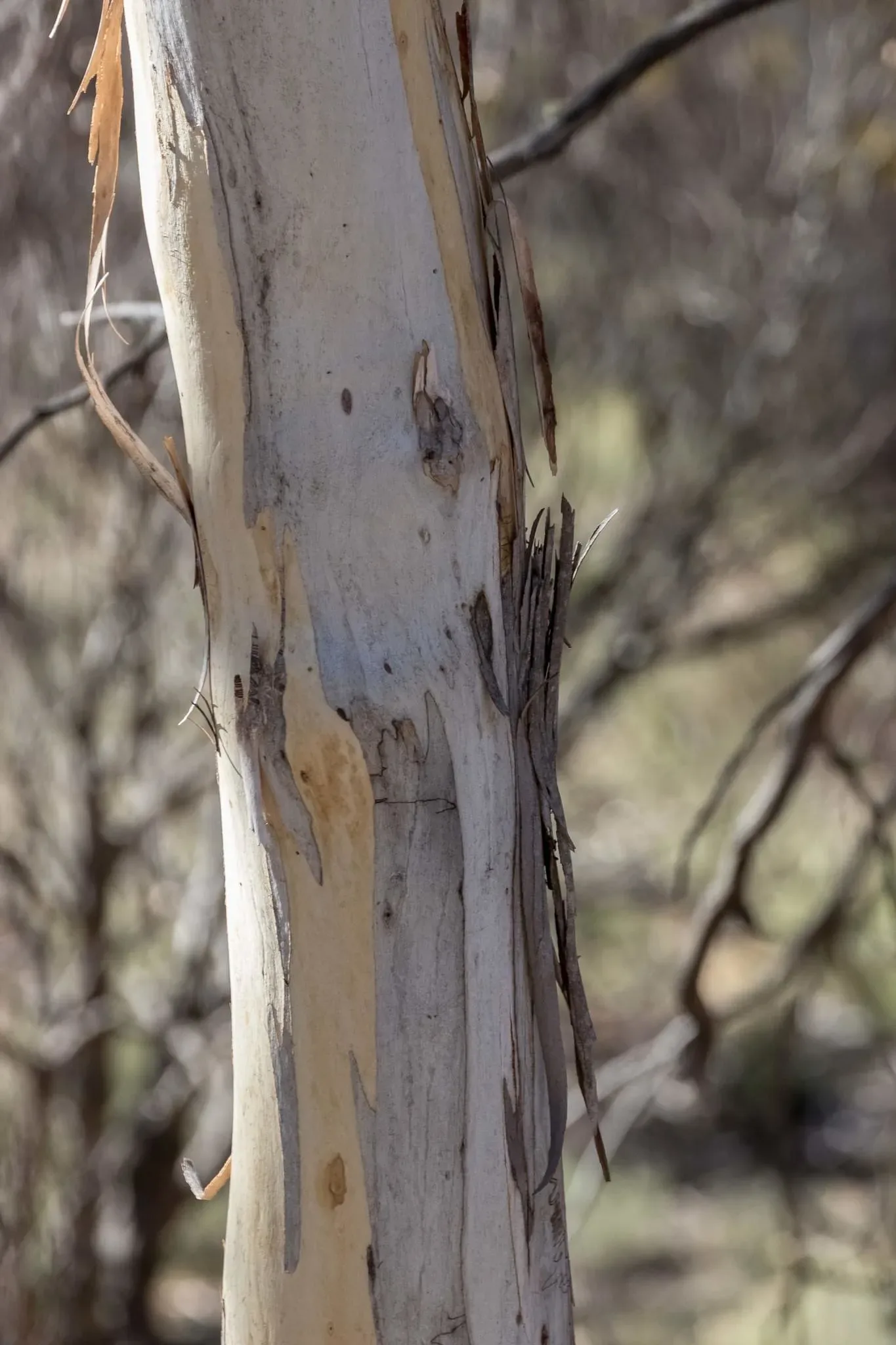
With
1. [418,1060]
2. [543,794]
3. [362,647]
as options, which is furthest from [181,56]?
[418,1060]

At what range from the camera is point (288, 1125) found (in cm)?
99

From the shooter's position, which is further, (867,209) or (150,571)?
(867,209)

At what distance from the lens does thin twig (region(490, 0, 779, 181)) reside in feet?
4.86

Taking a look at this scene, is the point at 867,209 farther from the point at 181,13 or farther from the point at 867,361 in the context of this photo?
the point at 181,13

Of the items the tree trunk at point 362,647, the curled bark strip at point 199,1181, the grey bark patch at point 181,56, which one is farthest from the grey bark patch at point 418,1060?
the grey bark patch at point 181,56

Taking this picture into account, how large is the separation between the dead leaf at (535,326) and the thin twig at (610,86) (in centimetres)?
45

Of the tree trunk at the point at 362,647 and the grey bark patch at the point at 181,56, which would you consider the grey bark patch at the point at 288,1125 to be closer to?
the tree trunk at the point at 362,647

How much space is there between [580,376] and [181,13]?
119 inches

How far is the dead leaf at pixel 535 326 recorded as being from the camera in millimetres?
1034

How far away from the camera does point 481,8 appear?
307 cm

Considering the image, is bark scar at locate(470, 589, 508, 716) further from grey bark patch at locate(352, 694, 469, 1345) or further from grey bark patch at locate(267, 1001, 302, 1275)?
grey bark patch at locate(267, 1001, 302, 1275)

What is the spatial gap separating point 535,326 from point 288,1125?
65 cm

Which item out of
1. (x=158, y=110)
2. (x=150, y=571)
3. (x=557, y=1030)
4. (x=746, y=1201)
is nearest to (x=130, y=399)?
(x=150, y=571)

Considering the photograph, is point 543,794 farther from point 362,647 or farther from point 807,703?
point 807,703
